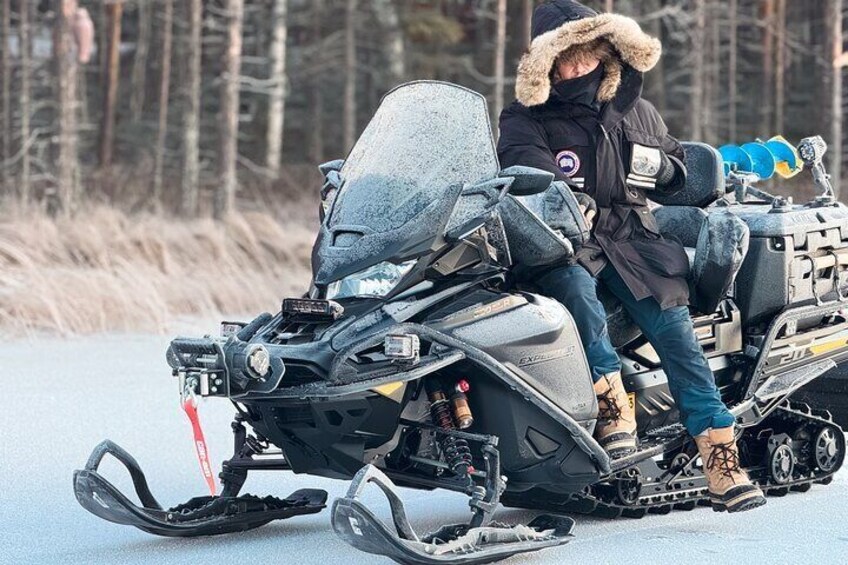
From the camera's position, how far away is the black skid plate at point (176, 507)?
455 cm

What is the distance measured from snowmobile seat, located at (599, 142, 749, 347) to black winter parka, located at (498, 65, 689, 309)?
14 centimetres

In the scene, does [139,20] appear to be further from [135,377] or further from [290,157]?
[135,377]

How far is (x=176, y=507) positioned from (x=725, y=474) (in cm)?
199

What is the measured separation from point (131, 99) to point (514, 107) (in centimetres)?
3811

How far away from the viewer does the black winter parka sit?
5.05 m

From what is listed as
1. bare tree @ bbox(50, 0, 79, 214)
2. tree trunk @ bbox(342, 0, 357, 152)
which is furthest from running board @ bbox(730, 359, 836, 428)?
tree trunk @ bbox(342, 0, 357, 152)

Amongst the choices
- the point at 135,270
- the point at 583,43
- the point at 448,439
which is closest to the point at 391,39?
the point at 135,270

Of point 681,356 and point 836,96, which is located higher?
point 836,96

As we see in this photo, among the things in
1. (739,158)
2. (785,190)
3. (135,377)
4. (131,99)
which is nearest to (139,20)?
(131,99)

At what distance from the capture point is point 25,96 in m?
26.7

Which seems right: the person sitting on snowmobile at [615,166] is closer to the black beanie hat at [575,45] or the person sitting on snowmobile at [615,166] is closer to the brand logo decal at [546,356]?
the black beanie hat at [575,45]

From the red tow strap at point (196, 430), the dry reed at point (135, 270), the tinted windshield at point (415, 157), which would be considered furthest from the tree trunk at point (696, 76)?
the red tow strap at point (196, 430)

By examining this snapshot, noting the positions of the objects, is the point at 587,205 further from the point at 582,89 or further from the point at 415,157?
the point at 415,157

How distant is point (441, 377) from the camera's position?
15.0 ft
